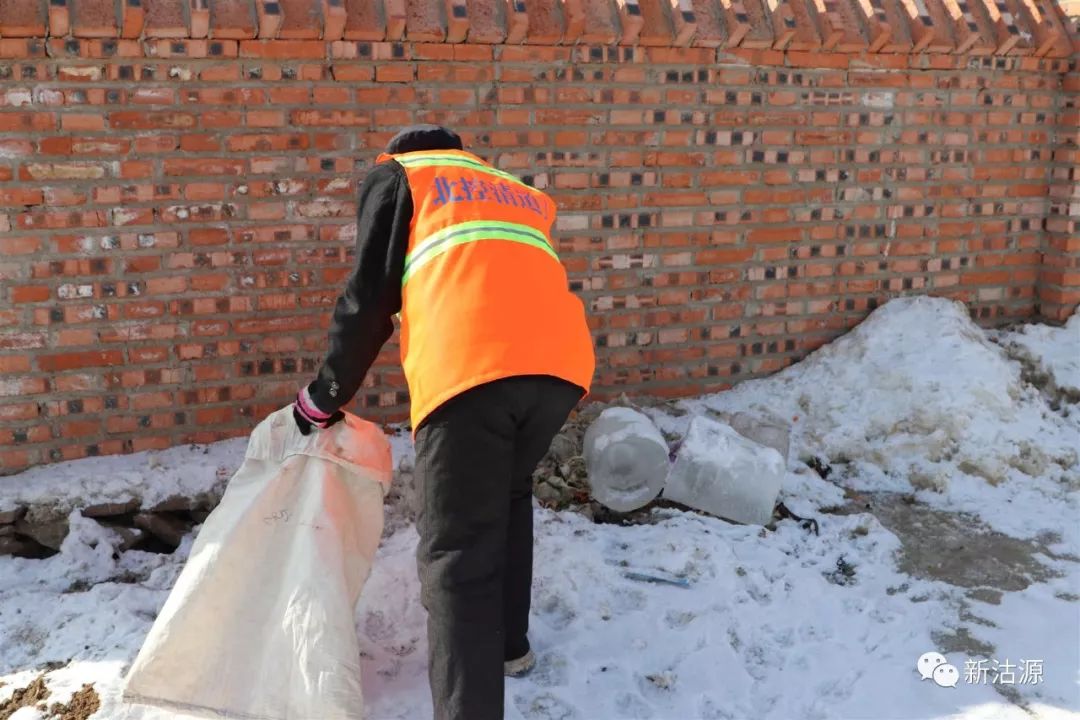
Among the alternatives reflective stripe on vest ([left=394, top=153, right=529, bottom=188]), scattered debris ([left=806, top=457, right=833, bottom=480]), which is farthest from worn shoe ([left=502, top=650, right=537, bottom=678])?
scattered debris ([left=806, top=457, right=833, bottom=480])

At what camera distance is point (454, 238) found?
8.84ft

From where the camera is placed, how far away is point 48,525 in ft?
12.2

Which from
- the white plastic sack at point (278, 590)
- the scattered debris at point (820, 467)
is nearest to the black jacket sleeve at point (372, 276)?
the white plastic sack at point (278, 590)

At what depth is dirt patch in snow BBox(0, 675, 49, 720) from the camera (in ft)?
9.34

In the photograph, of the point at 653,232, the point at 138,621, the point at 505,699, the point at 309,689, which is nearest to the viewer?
the point at 309,689

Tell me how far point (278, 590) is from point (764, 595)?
1684 mm

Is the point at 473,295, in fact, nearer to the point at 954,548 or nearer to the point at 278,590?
the point at 278,590

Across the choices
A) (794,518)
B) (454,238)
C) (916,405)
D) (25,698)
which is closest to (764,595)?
(794,518)

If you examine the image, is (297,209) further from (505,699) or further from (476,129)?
(505,699)

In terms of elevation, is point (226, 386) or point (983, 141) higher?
point (983, 141)

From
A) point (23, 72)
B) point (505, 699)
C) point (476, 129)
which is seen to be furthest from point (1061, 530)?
point (23, 72)

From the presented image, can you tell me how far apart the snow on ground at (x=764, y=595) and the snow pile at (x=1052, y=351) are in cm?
34

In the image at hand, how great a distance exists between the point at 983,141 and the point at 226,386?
4.00m

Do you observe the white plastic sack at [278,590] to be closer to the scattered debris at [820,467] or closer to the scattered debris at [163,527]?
the scattered debris at [163,527]
